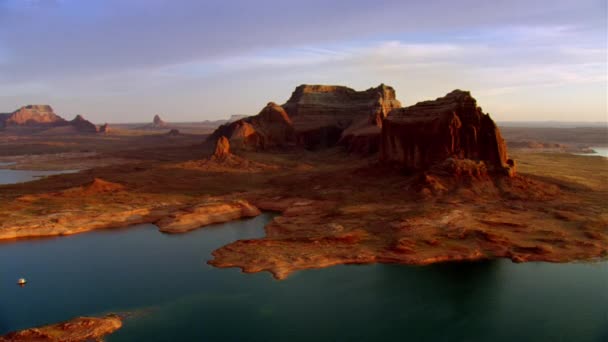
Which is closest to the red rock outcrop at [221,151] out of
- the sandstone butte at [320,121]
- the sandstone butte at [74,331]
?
the sandstone butte at [320,121]

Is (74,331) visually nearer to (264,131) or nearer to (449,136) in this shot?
(449,136)

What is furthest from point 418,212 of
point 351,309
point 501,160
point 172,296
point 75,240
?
point 75,240

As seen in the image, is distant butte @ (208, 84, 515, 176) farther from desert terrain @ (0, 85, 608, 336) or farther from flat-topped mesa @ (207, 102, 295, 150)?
desert terrain @ (0, 85, 608, 336)

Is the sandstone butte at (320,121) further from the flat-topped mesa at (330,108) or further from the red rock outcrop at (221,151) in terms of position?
the red rock outcrop at (221,151)

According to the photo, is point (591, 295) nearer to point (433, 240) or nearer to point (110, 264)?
point (433, 240)

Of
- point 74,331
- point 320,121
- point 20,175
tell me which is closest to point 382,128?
point 320,121

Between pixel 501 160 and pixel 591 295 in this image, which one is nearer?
pixel 591 295

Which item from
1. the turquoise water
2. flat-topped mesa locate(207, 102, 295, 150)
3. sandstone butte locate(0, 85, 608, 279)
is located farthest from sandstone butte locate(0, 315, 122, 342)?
flat-topped mesa locate(207, 102, 295, 150)
